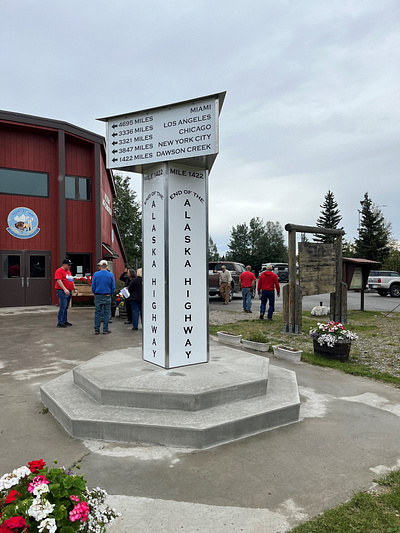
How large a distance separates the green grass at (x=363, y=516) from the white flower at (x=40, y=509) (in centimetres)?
150

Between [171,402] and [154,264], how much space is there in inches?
71.4

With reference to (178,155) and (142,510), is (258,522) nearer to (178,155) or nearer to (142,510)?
(142,510)

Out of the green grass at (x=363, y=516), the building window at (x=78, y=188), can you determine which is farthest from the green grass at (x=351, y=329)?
the building window at (x=78, y=188)

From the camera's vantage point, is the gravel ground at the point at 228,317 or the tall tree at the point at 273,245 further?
the tall tree at the point at 273,245

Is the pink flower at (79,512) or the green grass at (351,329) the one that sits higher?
the pink flower at (79,512)

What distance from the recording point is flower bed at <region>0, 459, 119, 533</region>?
1696 mm

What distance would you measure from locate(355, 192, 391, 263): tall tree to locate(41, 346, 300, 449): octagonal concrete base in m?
45.4

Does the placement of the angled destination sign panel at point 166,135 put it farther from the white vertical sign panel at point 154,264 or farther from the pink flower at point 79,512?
the pink flower at point 79,512

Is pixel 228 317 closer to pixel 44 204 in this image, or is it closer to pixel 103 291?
pixel 103 291

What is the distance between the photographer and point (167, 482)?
9.61 feet

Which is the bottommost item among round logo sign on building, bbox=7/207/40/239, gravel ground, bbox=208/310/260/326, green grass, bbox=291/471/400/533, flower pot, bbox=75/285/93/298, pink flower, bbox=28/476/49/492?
gravel ground, bbox=208/310/260/326

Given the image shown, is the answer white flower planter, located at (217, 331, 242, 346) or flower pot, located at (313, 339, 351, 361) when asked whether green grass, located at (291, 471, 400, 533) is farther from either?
white flower planter, located at (217, 331, 242, 346)

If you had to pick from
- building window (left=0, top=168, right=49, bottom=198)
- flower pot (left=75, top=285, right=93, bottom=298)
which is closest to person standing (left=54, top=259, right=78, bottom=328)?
flower pot (left=75, top=285, right=93, bottom=298)

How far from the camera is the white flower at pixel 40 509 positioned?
169 centimetres
